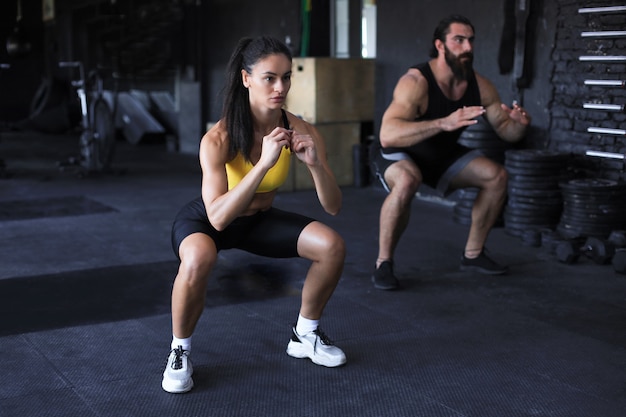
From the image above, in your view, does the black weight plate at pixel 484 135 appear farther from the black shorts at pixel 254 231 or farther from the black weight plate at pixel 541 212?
the black shorts at pixel 254 231

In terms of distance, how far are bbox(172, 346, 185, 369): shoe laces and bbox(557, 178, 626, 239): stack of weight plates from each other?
2.51 metres

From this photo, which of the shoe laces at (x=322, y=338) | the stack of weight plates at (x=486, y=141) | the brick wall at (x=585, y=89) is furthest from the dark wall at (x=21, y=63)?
the shoe laces at (x=322, y=338)

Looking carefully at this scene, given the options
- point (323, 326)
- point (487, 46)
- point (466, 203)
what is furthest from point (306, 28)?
point (323, 326)

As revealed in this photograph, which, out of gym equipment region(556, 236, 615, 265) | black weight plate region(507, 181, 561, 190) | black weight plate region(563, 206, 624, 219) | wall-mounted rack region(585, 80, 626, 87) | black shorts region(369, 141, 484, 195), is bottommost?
gym equipment region(556, 236, 615, 265)

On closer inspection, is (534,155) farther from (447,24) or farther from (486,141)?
(447,24)

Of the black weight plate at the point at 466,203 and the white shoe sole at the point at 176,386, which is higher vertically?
the black weight plate at the point at 466,203

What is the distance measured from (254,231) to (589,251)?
6.88ft

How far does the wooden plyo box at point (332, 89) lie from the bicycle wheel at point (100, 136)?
166 centimetres

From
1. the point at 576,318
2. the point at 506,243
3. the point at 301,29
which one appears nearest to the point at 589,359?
the point at 576,318

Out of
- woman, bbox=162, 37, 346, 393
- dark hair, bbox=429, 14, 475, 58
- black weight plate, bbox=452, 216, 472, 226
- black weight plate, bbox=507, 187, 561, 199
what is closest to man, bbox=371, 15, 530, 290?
dark hair, bbox=429, 14, 475, 58

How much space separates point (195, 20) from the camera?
9.13m

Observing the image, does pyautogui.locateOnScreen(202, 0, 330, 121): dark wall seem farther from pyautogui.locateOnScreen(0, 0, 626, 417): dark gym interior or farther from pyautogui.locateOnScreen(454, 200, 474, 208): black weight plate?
pyautogui.locateOnScreen(454, 200, 474, 208): black weight plate

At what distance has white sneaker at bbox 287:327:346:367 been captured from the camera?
8.43 ft

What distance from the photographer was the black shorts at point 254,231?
2.49m
